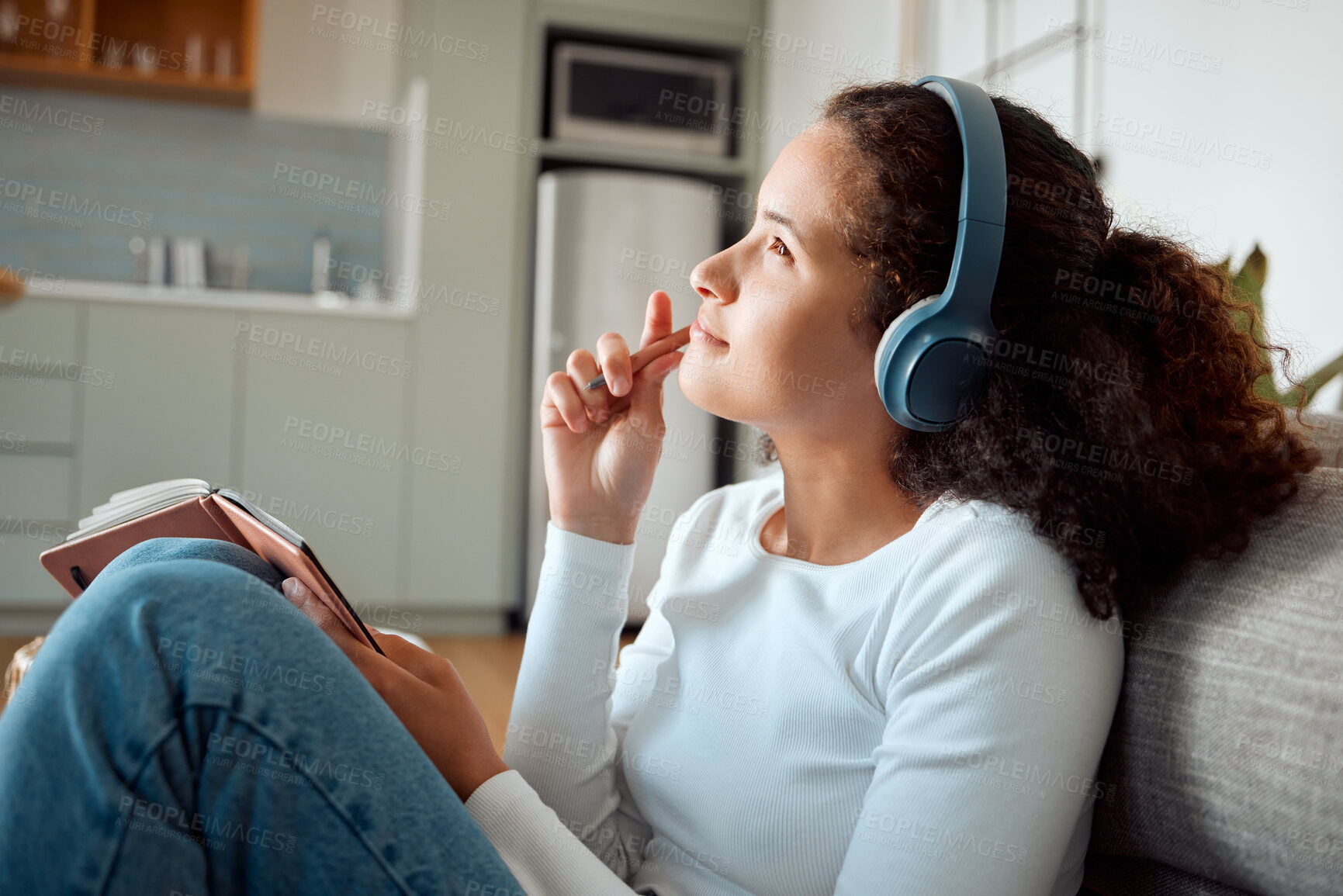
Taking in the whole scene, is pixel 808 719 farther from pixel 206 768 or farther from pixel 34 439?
pixel 34 439

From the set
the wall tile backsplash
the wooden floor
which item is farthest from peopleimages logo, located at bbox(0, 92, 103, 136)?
the wooden floor

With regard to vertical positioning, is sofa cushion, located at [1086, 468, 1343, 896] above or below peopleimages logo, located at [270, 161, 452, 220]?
below

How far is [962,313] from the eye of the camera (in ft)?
2.61

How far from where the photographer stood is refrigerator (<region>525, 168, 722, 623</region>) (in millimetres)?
3424

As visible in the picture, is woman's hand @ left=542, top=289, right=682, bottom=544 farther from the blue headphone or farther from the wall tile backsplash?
the wall tile backsplash

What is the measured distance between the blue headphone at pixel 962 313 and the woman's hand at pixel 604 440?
0.31m

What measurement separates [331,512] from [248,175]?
1445 millimetres

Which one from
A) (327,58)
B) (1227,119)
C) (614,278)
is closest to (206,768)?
(1227,119)

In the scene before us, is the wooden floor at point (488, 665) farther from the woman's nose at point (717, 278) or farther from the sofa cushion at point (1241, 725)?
the sofa cushion at point (1241, 725)

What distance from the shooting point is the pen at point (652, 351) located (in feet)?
3.59

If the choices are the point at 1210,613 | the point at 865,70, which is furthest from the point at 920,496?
the point at 865,70

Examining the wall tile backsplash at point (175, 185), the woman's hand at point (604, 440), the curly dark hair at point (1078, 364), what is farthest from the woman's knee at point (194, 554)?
the wall tile backsplash at point (175, 185)

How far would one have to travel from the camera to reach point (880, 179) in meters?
0.88

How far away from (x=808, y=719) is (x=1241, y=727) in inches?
12.0
